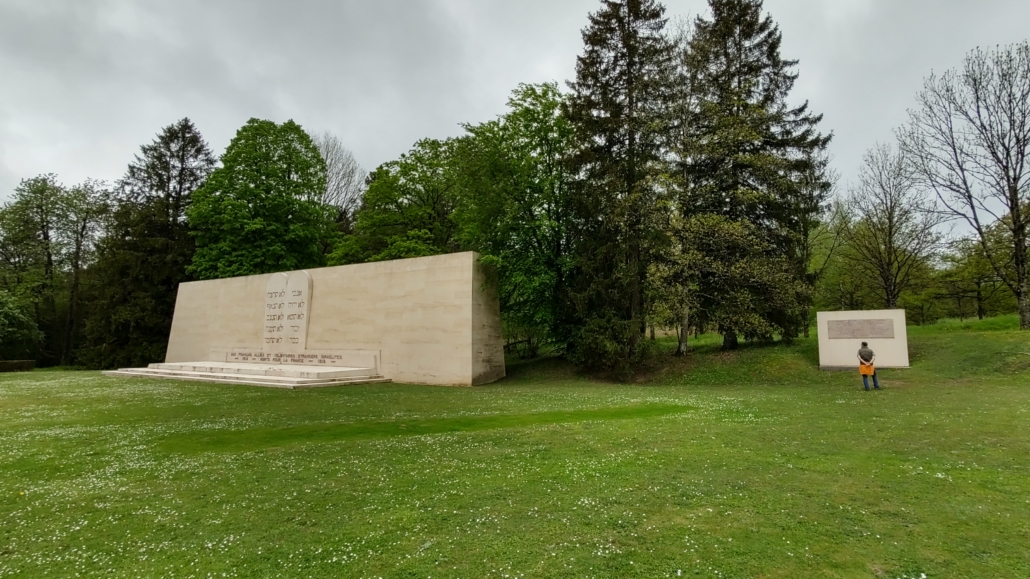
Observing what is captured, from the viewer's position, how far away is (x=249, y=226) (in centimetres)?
2862

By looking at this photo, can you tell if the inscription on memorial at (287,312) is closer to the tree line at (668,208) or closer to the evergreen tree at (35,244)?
the tree line at (668,208)

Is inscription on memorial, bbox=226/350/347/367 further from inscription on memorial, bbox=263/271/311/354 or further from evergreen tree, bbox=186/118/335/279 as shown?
evergreen tree, bbox=186/118/335/279

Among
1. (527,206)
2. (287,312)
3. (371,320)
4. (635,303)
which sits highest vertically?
(527,206)

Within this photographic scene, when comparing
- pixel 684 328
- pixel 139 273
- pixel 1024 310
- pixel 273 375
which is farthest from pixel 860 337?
pixel 139 273

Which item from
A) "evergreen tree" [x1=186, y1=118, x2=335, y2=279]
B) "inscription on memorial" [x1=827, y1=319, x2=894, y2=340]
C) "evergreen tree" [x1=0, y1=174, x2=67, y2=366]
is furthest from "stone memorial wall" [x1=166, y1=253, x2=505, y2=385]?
"evergreen tree" [x1=0, y1=174, x2=67, y2=366]

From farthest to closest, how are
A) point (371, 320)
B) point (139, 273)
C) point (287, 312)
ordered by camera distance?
point (139, 273) < point (287, 312) < point (371, 320)

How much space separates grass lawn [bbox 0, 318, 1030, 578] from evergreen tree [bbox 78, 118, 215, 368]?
80.1 ft

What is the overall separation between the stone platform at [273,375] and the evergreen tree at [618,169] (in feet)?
28.6

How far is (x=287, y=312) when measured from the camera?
2427 cm

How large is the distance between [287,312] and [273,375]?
5693mm

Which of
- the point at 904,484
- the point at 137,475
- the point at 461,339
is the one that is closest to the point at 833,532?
the point at 904,484

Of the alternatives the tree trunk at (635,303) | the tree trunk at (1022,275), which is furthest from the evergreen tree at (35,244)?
the tree trunk at (1022,275)

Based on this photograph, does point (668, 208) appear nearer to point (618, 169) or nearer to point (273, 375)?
point (618, 169)

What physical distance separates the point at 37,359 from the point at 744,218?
48.3 m
